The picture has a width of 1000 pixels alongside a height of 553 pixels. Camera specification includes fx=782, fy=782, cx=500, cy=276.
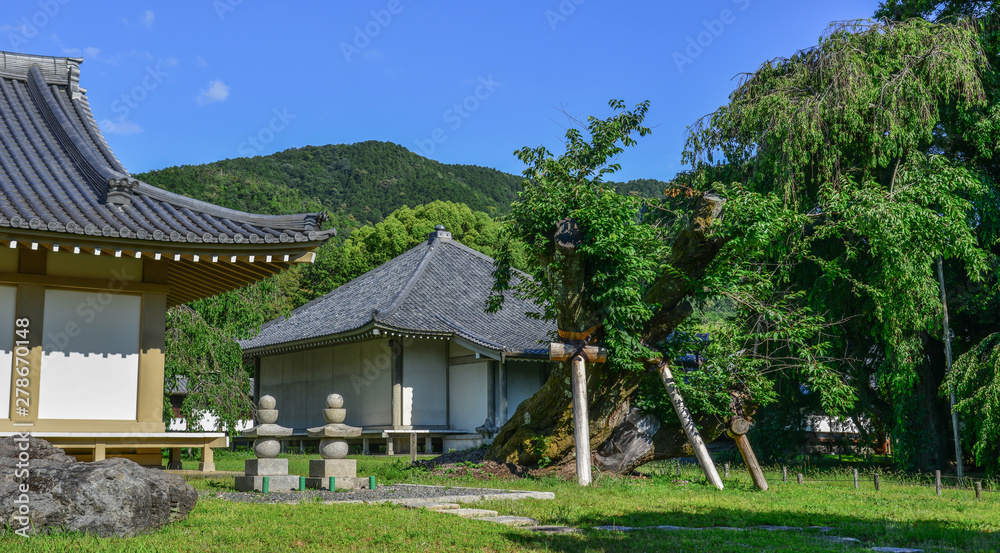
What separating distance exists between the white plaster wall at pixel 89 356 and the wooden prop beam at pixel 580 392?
5.53 meters

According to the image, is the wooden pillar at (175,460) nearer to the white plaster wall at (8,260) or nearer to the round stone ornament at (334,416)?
the round stone ornament at (334,416)

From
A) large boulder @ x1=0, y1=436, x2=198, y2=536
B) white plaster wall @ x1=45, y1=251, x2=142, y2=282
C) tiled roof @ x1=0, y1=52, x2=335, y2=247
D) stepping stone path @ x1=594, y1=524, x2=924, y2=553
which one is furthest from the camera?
white plaster wall @ x1=45, y1=251, x2=142, y2=282

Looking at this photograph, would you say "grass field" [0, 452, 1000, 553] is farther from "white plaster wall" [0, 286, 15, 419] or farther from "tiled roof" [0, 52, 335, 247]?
"tiled roof" [0, 52, 335, 247]

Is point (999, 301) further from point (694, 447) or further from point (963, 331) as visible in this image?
point (694, 447)

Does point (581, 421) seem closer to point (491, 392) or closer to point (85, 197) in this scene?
point (85, 197)

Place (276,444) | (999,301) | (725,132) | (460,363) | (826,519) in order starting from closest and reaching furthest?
(826,519) → (276,444) → (999,301) → (725,132) → (460,363)

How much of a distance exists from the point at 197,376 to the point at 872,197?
13761 millimetres

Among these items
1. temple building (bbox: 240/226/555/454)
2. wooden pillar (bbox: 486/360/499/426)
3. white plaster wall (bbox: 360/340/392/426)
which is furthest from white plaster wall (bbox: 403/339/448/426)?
wooden pillar (bbox: 486/360/499/426)

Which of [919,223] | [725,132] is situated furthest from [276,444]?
[725,132]

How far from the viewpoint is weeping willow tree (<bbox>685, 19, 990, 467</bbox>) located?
12977 millimetres

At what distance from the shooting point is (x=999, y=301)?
49.1ft

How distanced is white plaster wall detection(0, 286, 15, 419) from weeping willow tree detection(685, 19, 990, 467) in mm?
9939

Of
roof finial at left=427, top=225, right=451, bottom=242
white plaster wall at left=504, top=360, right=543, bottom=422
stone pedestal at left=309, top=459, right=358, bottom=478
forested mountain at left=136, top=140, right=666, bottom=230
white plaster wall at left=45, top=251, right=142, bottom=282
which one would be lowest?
stone pedestal at left=309, top=459, right=358, bottom=478

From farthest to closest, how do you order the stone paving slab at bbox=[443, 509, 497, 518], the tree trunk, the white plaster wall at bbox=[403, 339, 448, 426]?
the white plaster wall at bbox=[403, 339, 448, 426], the tree trunk, the stone paving slab at bbox=[443, 509, 497, 518]
